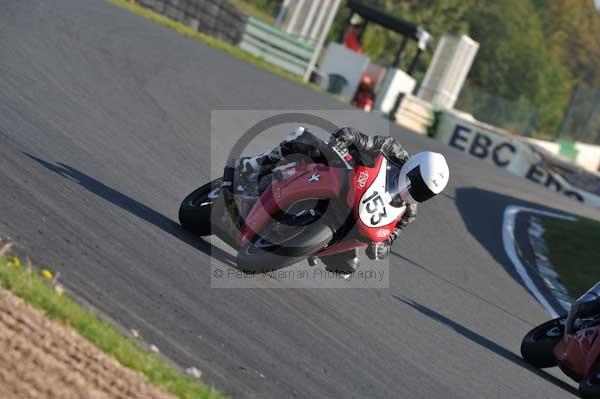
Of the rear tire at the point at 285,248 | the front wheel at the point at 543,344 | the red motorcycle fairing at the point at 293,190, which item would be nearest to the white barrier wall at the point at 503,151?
the front wheel at the point at 543,344

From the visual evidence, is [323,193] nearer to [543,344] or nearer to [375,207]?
[375,207]

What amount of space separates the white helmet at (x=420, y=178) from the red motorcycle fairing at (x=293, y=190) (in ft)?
1.37

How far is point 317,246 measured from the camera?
23.8 feet

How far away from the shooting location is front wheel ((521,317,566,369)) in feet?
29.8

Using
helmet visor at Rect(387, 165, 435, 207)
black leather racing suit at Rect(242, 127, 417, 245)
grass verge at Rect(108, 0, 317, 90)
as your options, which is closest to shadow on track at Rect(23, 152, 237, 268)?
black leather racing suit at Rect(242, 127, 417, 245)

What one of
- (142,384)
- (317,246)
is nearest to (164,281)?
(317,246)

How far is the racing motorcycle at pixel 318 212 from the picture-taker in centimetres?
730

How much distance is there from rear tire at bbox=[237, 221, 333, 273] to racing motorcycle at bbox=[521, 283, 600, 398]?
2.54m

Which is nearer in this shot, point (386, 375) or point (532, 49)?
point (386, 375)

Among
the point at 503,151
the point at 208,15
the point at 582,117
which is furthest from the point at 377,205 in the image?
the point at 582,117

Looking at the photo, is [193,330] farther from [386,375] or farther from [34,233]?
[386,375]

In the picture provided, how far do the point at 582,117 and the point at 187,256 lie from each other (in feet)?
85.2

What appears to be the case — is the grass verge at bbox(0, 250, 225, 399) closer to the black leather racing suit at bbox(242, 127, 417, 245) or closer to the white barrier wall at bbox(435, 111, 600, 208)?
the black leather racing suit at bbox(242, 127, 417, 245)

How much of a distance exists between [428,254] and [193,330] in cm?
678
